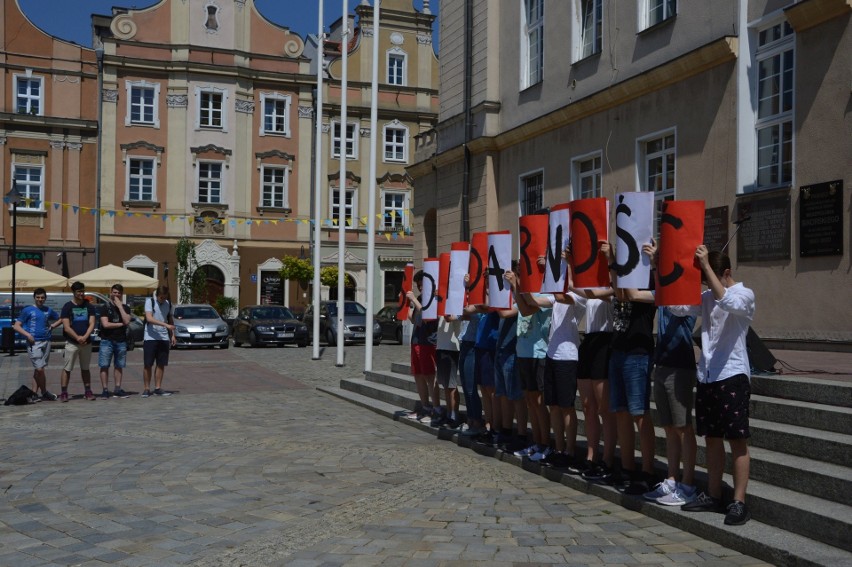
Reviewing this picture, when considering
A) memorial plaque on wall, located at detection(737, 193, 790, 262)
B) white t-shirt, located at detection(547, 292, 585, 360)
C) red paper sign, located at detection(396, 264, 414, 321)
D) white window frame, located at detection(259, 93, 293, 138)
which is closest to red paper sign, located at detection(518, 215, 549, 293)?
white t-shirt, located at detection(547, 292, 585, 360)

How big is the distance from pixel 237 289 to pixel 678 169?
33.6 metres

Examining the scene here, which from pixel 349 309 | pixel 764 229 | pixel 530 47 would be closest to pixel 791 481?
pixel 764 229

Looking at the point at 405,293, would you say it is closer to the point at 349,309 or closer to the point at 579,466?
the point at 579,466

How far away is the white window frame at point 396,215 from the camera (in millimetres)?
47781

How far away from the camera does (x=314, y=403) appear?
1467cm

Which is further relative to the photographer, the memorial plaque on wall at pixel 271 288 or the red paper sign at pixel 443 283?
the memorial plaque on wall at pixel 271 288

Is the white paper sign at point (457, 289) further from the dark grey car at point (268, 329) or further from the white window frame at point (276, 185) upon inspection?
the white window frame at point (276, 185)

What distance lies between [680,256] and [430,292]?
4996 millimetres

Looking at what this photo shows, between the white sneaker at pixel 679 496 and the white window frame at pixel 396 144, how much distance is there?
41.9 metres

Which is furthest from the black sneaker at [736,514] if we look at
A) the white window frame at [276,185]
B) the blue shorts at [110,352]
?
the white window frame at [276,185]

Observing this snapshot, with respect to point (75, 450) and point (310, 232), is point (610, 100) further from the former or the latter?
point (310, 232)

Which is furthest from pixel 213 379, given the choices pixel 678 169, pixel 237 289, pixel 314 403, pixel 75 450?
pixel 237 289

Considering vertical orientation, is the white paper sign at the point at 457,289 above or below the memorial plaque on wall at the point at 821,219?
below

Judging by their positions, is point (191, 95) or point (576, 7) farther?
point (191, 95)
